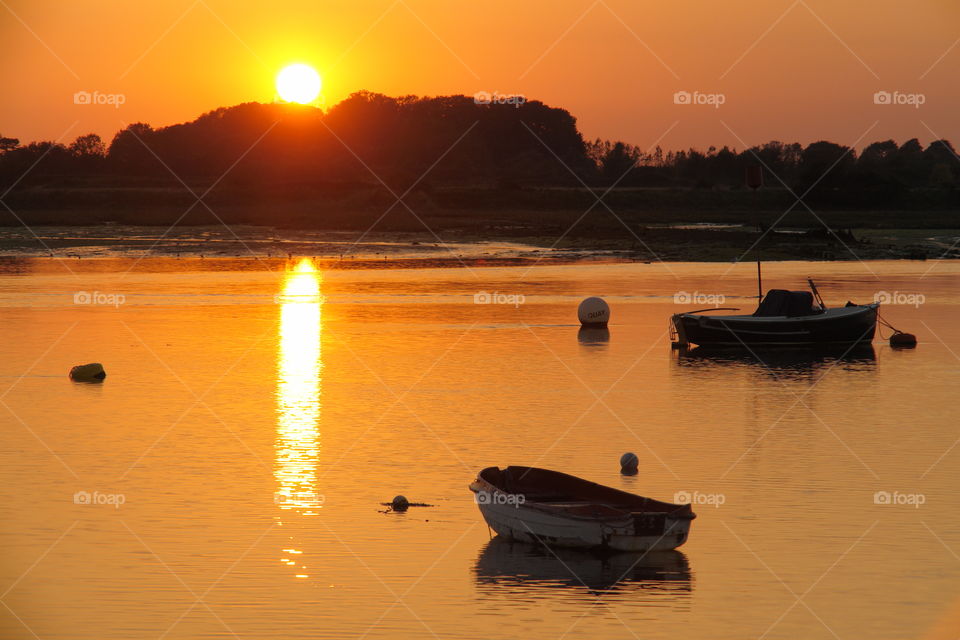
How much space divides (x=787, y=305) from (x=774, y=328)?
3.56 feet

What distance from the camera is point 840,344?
5075 cm

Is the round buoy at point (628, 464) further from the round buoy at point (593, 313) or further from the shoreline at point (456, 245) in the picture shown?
the shoreline at point (456, 245)

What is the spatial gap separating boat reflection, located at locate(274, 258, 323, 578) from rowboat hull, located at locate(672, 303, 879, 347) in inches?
564


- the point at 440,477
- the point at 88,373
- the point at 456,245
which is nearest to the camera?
the point at 440,477

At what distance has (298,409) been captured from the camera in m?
35.0

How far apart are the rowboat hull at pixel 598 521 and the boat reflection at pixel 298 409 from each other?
3.53m

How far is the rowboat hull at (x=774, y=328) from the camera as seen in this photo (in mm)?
48625

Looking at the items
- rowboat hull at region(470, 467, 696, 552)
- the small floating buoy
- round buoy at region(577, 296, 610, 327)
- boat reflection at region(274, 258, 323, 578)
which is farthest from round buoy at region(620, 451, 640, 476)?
Answer: the small floating buoy

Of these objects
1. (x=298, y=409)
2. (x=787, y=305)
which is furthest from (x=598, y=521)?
(x=787, y=305)

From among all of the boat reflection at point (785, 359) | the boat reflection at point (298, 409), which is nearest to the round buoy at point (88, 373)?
the boat reflection at point (298, 409)

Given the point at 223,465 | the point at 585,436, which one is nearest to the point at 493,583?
the point at 223,465

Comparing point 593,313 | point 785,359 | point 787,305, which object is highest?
point 593,313

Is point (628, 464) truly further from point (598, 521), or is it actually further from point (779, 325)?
point (779, 325)

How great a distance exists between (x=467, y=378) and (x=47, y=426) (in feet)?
44.9
